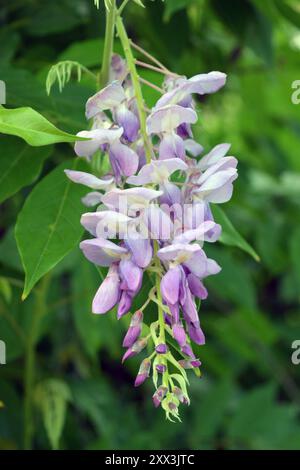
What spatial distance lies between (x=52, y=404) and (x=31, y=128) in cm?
88

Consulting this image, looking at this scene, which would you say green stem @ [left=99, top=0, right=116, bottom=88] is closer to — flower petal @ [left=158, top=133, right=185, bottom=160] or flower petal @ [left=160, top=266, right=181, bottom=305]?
flower petal @ [left=158, top=133, right=185, bottom=160]

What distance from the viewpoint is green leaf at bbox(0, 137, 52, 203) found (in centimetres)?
127

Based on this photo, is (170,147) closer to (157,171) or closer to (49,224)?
(157,171)

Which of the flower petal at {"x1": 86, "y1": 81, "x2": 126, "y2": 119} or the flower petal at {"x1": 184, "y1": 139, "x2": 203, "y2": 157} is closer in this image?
the flower petal at {"x1": 86, "y1": 81, "x2": 126, "y2": 119}

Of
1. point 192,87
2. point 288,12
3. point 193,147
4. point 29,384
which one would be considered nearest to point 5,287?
point 29,384

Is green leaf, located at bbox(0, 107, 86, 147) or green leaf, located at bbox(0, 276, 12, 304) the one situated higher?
green leaf, located at bbox(0, 107, 86, 147)

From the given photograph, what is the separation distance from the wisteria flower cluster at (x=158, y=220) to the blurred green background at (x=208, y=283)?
0.79ft

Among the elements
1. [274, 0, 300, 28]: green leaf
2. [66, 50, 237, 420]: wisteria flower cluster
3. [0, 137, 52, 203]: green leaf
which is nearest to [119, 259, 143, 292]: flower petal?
[66, 50, 237, 420]: wisteria flower cluster

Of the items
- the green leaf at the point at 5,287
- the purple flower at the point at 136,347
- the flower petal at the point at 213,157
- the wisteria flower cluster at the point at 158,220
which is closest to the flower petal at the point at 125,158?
the wisteria flower cluster at the point at 158,220

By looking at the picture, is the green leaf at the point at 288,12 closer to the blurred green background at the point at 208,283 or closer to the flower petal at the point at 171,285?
the blurred green background at the point at 208,283

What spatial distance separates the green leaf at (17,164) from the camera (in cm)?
127

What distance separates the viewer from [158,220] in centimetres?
100

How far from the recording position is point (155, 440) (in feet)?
6.88

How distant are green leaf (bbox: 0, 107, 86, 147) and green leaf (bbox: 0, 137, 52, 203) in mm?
229
